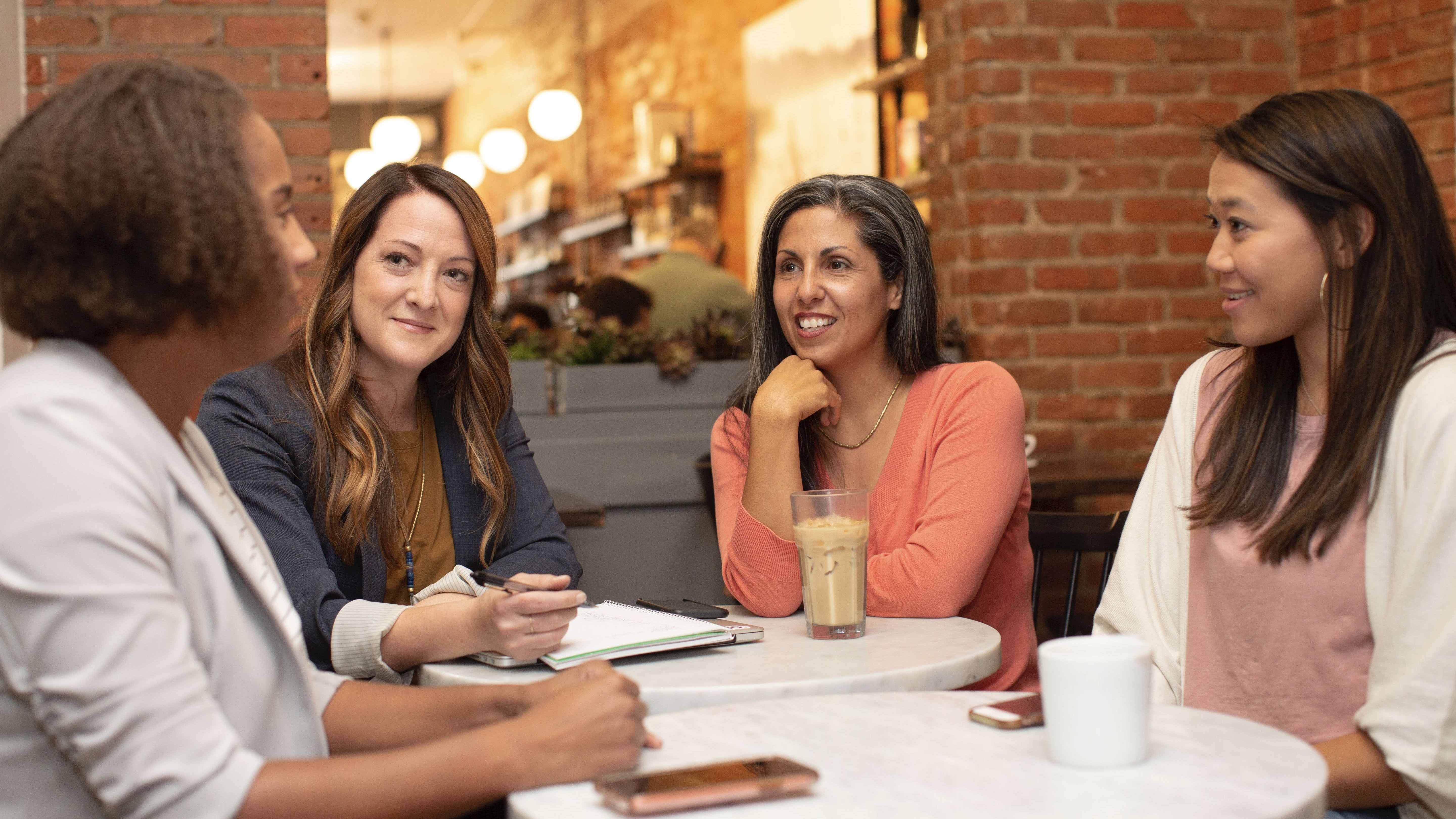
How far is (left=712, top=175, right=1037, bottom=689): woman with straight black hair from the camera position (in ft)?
5.46

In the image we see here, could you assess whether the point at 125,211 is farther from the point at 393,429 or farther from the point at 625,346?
the point at 625,346

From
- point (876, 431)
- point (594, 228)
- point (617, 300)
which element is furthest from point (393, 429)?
point (594, 228)

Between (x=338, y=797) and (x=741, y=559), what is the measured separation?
849mm

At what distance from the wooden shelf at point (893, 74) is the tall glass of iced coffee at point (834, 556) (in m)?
3.26

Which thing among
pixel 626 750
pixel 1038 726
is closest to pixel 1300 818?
pixel 1038 726

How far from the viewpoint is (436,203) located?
184 cm

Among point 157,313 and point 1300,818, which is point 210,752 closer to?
point 157,313

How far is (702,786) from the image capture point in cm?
88

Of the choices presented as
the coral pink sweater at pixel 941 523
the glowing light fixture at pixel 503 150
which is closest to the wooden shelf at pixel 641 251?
the glowing light fixture at pixel 503 150

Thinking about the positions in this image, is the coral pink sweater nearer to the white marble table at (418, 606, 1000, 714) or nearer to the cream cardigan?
the white marble table at (418, 606, 1000, 714)

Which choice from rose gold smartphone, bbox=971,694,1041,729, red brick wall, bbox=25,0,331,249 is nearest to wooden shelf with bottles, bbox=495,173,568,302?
red brick wall, bbox=25,0,331,249

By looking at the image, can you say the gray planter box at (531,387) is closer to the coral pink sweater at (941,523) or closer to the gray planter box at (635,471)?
the gray planter box at (635,471)

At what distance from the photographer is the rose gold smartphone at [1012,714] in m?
1.05

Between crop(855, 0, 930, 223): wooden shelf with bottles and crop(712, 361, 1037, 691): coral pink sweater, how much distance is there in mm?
2613
